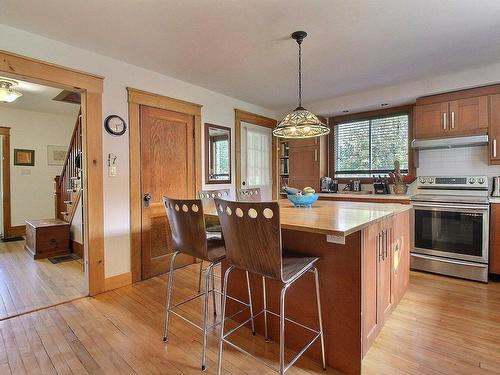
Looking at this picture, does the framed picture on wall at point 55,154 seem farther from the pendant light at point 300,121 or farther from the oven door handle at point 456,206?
the oven door handle at point 456,206

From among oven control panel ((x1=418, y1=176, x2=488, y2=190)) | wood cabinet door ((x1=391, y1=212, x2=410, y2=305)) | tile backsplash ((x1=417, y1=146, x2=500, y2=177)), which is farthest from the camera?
tile backsplash ((x1=417, y1=146, x2=500, y2=177))

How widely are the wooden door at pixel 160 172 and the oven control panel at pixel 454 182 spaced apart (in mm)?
3166

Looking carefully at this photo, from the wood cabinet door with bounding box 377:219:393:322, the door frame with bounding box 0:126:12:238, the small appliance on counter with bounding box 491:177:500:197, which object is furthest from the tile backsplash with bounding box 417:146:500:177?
the door frame with bounding box 0:126:12:238

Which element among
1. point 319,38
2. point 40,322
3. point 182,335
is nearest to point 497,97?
point 319,38

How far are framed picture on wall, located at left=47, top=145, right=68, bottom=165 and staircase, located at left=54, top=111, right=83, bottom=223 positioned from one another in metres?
1.24

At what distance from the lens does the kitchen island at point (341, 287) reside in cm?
158

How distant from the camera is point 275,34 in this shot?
8.04 ft

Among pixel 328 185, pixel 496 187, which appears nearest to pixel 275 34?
pixel 328 185

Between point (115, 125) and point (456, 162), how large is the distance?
419cm

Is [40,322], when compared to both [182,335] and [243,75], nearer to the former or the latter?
[182,335]

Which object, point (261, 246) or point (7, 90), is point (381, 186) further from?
point (7, 90)

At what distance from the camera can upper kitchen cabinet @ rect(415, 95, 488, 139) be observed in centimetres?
324

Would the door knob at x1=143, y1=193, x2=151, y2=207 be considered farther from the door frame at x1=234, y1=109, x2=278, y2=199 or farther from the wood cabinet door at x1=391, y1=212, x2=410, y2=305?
the wood cabinet door at x1=391, y1=212, x2=410, y2=305

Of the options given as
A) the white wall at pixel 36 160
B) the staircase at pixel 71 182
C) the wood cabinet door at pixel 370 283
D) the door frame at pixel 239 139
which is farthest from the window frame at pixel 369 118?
the white wall at pixel 36 160
